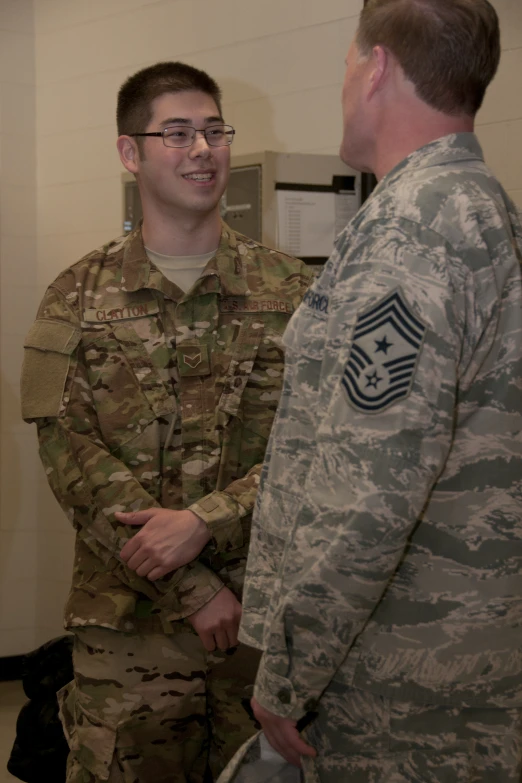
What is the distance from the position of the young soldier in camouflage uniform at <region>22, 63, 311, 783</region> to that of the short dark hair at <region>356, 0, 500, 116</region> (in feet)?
2.71

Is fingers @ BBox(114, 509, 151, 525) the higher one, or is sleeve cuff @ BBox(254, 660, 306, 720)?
fingers @ BBox(114, 509, 151, 525)

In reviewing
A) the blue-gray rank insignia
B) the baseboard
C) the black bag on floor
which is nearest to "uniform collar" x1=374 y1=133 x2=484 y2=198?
the blue-gray rank insignia

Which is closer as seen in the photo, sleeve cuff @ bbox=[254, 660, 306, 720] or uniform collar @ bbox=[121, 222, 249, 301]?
sleeve cuff @ bbox=[254, 660, 306, 720]

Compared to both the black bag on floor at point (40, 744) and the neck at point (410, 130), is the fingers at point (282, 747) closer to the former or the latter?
the neck at point (410, 130)

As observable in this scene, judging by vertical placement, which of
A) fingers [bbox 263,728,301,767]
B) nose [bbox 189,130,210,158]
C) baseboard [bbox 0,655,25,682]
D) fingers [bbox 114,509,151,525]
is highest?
nose [bbox 189,130,210,158]

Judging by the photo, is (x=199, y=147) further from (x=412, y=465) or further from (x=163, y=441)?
(x=412, y=465)

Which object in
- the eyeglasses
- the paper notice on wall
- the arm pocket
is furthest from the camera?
the paper notice on wall

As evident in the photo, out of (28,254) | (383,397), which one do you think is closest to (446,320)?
(383,397)

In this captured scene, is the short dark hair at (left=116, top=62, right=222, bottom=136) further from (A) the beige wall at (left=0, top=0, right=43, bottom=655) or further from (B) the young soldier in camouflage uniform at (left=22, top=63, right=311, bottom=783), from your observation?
(A) the beige wall at (left=0, top=0, right=43, bottom=655)

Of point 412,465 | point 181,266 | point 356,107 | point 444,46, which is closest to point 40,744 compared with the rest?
point 181,266

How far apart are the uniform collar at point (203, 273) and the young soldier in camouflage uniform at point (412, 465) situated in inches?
28.9

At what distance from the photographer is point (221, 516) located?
1.76 m

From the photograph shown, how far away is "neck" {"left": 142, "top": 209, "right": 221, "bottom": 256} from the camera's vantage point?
1993mm

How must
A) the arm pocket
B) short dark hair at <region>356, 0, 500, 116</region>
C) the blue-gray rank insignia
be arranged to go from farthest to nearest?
1. the arm pocket
2. short dark hair at <region>356, 0, 500, 116</region>
3. the blue-gray rank insignia
